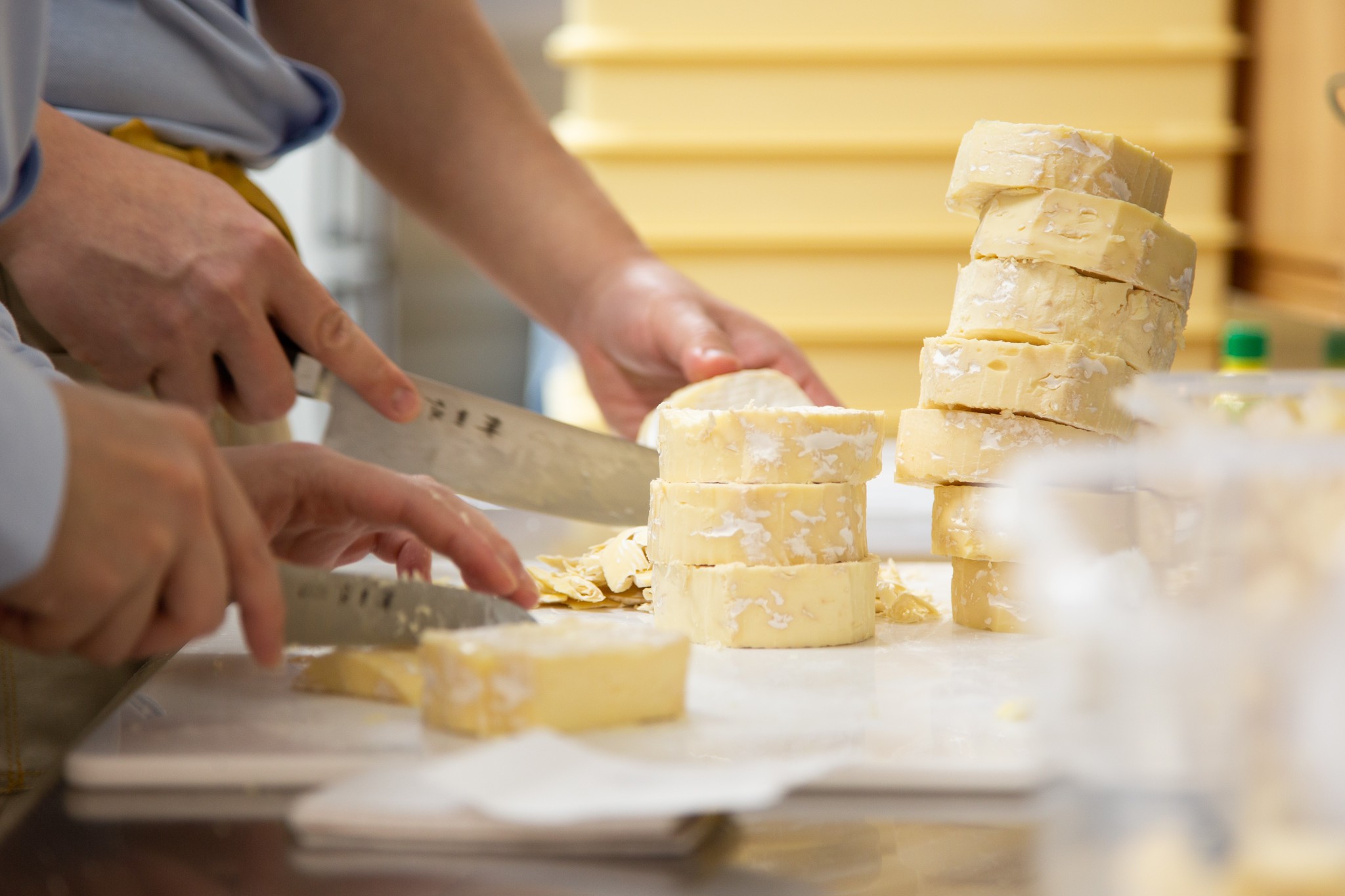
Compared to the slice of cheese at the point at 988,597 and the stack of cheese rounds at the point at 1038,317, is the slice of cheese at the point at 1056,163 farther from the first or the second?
the slice of cheese at the point at 988,597

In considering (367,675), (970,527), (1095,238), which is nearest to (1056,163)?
(1095,238)

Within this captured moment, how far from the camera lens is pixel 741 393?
4.69ft

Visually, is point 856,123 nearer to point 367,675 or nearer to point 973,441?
point 973,441

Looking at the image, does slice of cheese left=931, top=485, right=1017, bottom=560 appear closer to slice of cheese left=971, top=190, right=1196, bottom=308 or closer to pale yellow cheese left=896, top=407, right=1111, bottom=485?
pale yellow cheese left=896, top=407, right=1111, bottom=485

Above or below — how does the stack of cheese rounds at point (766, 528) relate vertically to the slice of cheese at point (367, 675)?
above

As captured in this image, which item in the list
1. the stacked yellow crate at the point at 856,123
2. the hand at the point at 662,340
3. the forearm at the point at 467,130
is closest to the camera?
the hand at the point at 662,340

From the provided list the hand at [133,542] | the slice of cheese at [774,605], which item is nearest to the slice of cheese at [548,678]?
the hand at [133,542]

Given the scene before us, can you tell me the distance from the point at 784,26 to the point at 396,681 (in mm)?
2158

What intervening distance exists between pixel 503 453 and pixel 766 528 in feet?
1.28

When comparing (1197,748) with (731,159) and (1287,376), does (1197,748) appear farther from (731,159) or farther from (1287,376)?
(731,159)

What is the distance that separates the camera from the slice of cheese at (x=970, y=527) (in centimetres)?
103

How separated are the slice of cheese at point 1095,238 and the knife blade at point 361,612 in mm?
491

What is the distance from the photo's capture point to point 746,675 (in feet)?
2.95

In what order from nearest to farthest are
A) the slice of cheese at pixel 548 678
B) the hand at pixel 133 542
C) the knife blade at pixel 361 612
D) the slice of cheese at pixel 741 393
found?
the hand at pixel 133 542 < the slice of cheese at pixel 548 678 < the knife blade at pixel 361 612 < the slice of cheese at pixel 741 393
